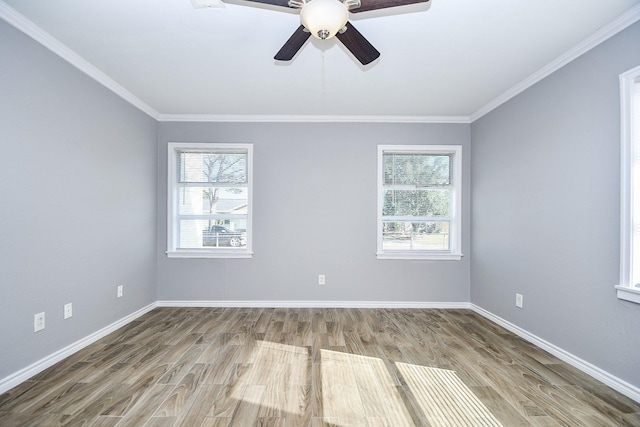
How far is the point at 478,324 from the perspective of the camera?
3.23 m

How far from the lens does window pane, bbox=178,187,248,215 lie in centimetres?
390

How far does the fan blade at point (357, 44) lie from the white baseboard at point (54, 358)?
314 centimetres

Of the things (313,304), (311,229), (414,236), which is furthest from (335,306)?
(414,236)

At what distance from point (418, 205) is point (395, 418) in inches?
108

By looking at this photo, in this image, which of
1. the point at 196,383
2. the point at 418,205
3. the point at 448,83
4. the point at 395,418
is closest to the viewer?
the point at 395,418

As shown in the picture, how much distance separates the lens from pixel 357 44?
1.76m

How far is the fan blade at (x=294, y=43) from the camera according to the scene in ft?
5.49

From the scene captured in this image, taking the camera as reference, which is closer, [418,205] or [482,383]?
[482,383]

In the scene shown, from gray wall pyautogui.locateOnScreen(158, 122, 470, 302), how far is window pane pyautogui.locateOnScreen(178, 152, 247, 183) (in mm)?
206

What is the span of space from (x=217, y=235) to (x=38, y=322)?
6.48ft

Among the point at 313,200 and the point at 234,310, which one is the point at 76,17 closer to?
the point at 313,200

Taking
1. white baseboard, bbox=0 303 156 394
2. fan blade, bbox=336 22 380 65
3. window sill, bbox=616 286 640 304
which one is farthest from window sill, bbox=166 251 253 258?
window sill, bbox=616 286 640 304

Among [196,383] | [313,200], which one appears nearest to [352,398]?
[196,383]

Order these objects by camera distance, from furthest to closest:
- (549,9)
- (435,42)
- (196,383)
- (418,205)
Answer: (418,205), (435,42), (196,383), (549,9)
